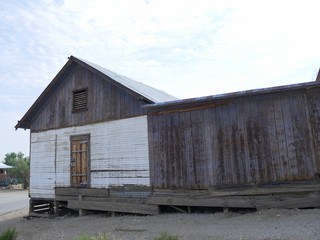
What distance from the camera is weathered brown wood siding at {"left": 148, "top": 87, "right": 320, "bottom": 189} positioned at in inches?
387

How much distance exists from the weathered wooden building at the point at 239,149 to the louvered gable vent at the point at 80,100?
11.7 ft

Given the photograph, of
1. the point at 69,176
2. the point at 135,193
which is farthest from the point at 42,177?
the point at 135,193

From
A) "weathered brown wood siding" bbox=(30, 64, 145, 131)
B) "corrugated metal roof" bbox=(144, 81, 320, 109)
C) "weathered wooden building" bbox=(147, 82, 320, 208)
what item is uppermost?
"weathered brown wood siding" bbox=(30, 64, 145, 131)

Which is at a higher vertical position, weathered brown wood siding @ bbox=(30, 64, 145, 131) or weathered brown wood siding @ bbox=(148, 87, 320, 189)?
weathered brown wood siding @ bbox=(30, 64, 145, 131)

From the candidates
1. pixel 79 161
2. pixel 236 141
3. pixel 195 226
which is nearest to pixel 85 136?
pixel 79 161

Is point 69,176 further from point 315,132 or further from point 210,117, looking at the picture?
point 315,132

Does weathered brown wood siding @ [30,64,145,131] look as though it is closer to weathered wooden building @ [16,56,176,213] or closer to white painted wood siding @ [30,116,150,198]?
weathered wooden building @ [16,56,176,213]

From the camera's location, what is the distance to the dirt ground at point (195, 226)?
25.7 ft

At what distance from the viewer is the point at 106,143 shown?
44.2 ft

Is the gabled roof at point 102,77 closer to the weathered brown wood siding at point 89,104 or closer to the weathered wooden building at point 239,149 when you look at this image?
the weathered brown wood siding at point 89,104

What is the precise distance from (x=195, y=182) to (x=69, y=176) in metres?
5.91

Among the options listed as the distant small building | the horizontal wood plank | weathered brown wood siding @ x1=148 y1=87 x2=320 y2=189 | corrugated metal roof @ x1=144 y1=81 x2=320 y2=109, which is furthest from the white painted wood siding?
the distant small building

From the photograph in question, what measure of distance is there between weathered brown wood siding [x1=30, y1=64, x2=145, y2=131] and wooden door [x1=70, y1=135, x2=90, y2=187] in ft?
2.44

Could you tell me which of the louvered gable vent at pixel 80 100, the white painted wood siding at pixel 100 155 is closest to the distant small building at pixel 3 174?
the white painted wood siding at pixel 100 155
